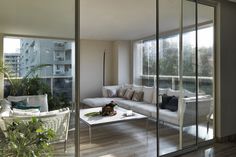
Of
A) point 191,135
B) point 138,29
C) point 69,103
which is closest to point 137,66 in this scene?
point 138,29

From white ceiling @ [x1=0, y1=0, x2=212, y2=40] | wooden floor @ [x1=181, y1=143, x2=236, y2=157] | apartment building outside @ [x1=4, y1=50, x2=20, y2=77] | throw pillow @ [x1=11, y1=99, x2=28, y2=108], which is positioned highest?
white ceiling @ [x1=0, y1=0, x2=212, y2=40]

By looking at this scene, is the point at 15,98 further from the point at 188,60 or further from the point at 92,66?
the point at 92,66

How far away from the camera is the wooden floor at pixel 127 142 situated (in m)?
3.30

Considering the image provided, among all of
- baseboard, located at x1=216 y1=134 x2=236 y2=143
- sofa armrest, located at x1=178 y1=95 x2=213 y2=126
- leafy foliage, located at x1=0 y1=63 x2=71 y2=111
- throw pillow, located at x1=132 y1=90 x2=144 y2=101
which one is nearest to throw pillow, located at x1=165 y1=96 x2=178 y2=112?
sofa armrest, located at x1=178 y1=95 x2=213 y2=126

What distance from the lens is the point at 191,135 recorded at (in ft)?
11.6

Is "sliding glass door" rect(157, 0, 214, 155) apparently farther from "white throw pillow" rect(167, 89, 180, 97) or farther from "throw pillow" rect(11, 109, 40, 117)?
"throw pillow" rect(11, 109, 40, 117)

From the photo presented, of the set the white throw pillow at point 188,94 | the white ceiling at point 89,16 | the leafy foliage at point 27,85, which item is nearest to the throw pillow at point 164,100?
the white throw pillow at point 188,94

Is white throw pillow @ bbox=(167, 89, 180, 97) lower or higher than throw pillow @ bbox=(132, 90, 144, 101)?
higher

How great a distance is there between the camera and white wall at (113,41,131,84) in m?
8.02

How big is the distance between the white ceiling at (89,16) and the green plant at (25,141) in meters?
1.14

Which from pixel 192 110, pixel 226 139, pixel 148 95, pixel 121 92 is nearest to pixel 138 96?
pixel 148 95

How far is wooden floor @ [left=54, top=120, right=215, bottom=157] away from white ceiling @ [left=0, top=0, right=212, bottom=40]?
136 cm

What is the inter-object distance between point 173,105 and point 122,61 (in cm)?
434

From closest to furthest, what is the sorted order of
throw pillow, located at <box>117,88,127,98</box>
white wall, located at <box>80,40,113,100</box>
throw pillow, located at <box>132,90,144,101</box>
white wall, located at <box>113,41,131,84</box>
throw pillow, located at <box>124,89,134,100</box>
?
throw pillow, located at <box>132,90,144,101</box> < throw pillow, located at <box>124,89,134,100</box> < throw pillow, located at <box>117,88,127,98</box> < white wall, located at <box>80,40,113,100</box> < white wall, located at <box>113,41,131,84</box>
